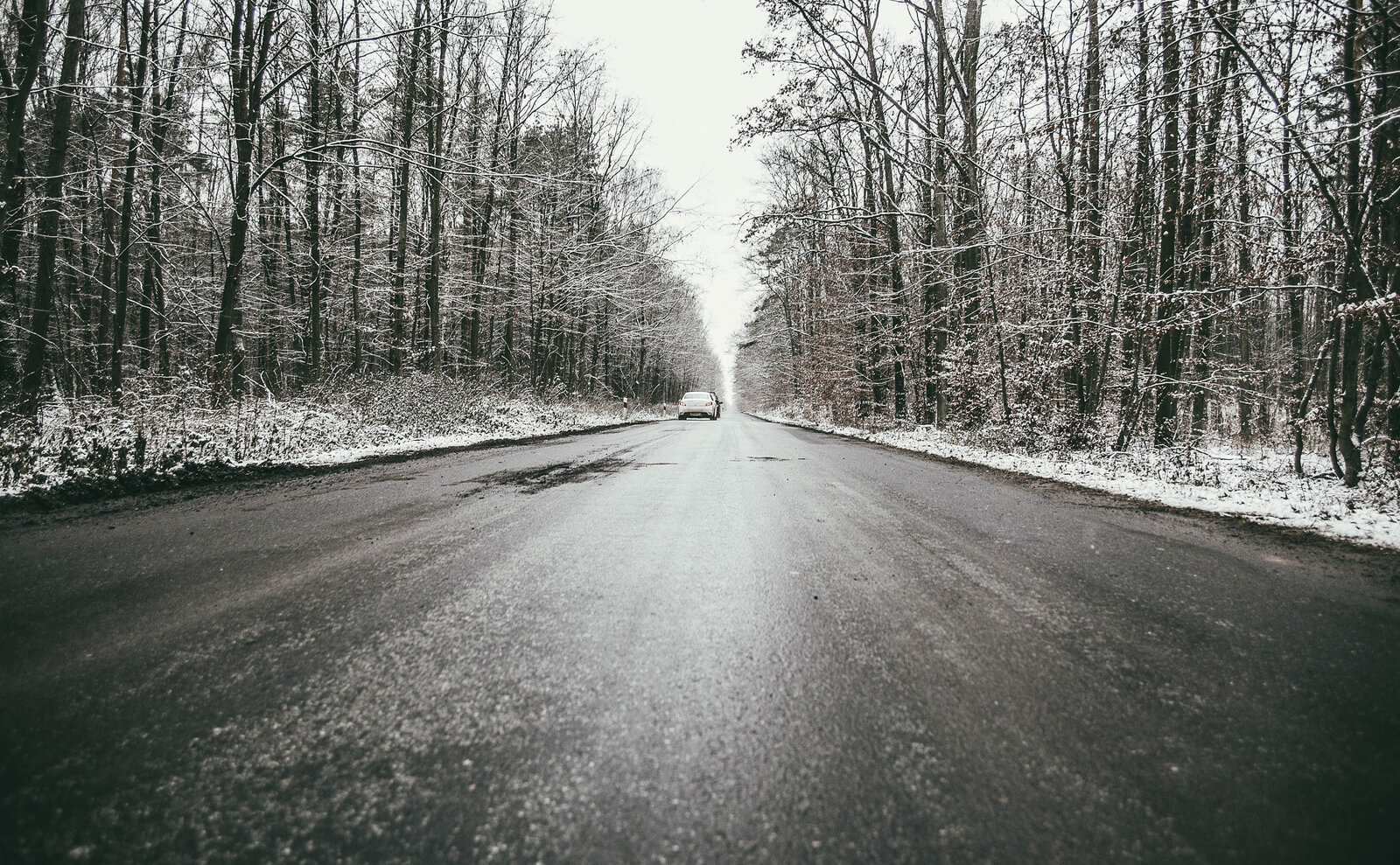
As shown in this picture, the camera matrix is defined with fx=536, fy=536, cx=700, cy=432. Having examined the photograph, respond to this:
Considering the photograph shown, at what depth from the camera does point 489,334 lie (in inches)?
1088

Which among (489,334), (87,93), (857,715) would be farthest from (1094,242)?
(489,334)

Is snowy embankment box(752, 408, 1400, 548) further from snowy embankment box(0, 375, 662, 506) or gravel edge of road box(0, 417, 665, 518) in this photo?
snowy embankment box(0, 375, 662, 506)

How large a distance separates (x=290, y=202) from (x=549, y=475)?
7337 millimetres

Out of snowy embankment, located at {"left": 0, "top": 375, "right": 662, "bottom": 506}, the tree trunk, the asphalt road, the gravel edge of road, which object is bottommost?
the asphalt road

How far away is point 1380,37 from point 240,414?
49.7 ft

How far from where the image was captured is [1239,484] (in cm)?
604

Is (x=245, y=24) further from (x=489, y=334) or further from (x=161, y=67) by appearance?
(x=489, y=334)

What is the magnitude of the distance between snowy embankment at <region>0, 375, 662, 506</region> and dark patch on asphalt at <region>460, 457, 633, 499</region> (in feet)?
8.67

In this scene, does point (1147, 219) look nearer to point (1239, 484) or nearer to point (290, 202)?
point (1239, 484)

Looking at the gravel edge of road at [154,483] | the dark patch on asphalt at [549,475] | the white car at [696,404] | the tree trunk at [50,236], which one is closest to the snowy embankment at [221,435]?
the gravel edge of road at [154,483]

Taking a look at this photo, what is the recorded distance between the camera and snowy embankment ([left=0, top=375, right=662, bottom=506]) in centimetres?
509

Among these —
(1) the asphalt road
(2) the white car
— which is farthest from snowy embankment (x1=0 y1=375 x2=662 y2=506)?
(2) the white car

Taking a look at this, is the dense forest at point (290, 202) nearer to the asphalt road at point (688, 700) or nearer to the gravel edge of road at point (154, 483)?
the gravel edge of road at point (154, 483)

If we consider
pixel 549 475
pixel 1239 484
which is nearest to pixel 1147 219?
pixel 1239 484
